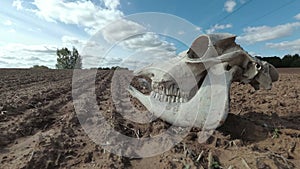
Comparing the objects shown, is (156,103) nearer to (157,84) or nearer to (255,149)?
(157,84)

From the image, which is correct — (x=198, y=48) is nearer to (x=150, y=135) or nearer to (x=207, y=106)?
(x=207, y=106)

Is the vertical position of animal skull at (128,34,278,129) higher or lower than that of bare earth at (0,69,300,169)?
higher

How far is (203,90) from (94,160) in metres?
1.48

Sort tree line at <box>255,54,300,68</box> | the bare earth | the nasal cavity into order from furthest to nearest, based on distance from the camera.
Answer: tree line at <box>255,54,300,68</box> → the nasal cavity → the bare earth

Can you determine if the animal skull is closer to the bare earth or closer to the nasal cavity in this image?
the nasal cavity

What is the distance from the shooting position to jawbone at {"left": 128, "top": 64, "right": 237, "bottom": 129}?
9.11 feet

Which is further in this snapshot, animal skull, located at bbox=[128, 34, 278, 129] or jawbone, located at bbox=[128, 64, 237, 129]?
animal skull, located at bbox=[128, 34, 278, 129]

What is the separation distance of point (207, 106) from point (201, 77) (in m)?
0.70

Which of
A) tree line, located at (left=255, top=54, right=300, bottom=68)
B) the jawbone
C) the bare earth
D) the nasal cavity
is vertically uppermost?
tree line, located at (left=255, top=54, right=300, bottom=68)

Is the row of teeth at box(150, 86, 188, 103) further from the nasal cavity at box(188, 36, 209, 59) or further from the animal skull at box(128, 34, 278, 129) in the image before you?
the nasal cavity at box(188, 36, 209, 59)

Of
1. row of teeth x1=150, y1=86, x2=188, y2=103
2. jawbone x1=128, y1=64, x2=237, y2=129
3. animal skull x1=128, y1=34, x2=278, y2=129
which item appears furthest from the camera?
row of teeth x1=150, y1=86, x2=188, y2=103

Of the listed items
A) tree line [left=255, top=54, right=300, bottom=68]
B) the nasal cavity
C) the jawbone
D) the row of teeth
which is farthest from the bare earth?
tree line [left=255, top=54, right=300, bottom=68]

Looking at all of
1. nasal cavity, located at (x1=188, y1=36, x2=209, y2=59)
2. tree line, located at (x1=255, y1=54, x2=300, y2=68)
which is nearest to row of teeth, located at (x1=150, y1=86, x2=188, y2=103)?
nasal cavity, located at (x1=188, y1=36, x2=209, y2=59)

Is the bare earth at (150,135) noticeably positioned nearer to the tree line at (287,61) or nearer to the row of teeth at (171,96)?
the row of teeth at (171,96)
